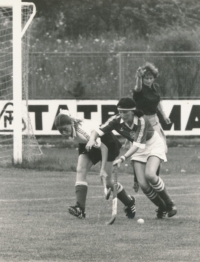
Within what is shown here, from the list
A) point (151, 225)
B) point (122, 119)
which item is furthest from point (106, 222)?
point (122, 119)

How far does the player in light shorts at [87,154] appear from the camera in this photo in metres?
11.0

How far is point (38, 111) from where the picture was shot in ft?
73.3

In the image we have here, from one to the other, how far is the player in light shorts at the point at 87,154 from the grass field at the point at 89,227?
0.18 metres

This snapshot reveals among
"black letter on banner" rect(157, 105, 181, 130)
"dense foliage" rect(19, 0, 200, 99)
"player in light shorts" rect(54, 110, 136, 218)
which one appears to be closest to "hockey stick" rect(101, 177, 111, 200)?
"player in light shorts" rect(54, 110, 136, 218)

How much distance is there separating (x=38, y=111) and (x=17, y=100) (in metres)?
4.74

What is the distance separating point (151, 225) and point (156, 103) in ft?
10.2

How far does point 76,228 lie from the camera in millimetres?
10281

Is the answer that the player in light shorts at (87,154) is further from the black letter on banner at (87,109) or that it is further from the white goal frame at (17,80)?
the black letter on banner at (87,109)

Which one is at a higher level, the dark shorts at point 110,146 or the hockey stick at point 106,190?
the dark shorts at point 110,146

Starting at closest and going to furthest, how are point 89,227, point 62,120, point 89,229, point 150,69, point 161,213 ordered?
point 89,229
point 89,227
point 62,120
point 161,213
point 150,69

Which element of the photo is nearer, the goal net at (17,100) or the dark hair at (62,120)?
the dark hair at (62,120)

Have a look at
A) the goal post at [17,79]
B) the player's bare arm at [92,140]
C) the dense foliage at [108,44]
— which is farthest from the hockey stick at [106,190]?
the dense foliage at [108,44]

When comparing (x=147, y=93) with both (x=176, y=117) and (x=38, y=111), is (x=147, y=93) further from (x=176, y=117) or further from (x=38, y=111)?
(x=38, y=111)

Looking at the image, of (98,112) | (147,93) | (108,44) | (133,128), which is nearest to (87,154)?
(133,128)
